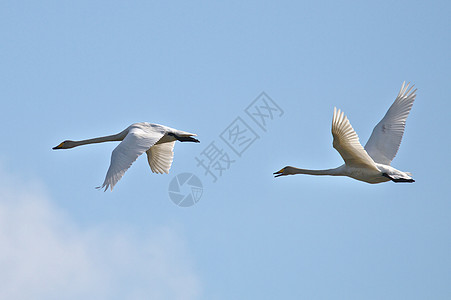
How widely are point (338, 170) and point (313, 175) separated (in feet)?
4.12

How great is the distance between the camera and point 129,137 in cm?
2344

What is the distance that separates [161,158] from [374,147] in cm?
655

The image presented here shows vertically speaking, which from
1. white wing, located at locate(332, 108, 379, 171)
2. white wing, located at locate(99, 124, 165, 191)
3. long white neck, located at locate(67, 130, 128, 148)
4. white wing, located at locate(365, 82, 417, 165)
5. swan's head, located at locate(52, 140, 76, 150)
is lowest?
swan's head, located at locate(52, 140, 76, 150)

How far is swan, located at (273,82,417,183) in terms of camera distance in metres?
23.0

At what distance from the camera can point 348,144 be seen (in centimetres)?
2325

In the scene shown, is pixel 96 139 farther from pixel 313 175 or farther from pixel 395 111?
pixel 395 111

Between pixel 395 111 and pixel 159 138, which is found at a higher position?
pixel 395 111

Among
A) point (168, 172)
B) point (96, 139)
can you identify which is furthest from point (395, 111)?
point (96, 139)

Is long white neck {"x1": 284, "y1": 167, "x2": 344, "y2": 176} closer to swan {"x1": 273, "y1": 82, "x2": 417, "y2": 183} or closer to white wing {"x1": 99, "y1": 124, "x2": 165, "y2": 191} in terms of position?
swan {"x1": 273, "y1": 82, "x2": 417, "y2": 183}

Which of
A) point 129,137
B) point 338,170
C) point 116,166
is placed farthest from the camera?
point 338,170

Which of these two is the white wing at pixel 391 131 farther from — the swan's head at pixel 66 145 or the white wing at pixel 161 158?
the swan's head at pixel 66 145

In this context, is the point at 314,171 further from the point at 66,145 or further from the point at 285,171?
the point at 66,145

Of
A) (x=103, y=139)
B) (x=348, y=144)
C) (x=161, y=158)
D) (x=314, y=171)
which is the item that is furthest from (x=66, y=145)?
(x=348, y=144)

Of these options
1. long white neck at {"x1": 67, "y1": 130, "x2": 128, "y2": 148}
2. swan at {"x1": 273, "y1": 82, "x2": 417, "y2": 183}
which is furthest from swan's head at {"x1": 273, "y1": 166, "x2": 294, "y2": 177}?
long white neck at {"x1": 67, "y1": 130, "x2": 128, "y2": 148}
